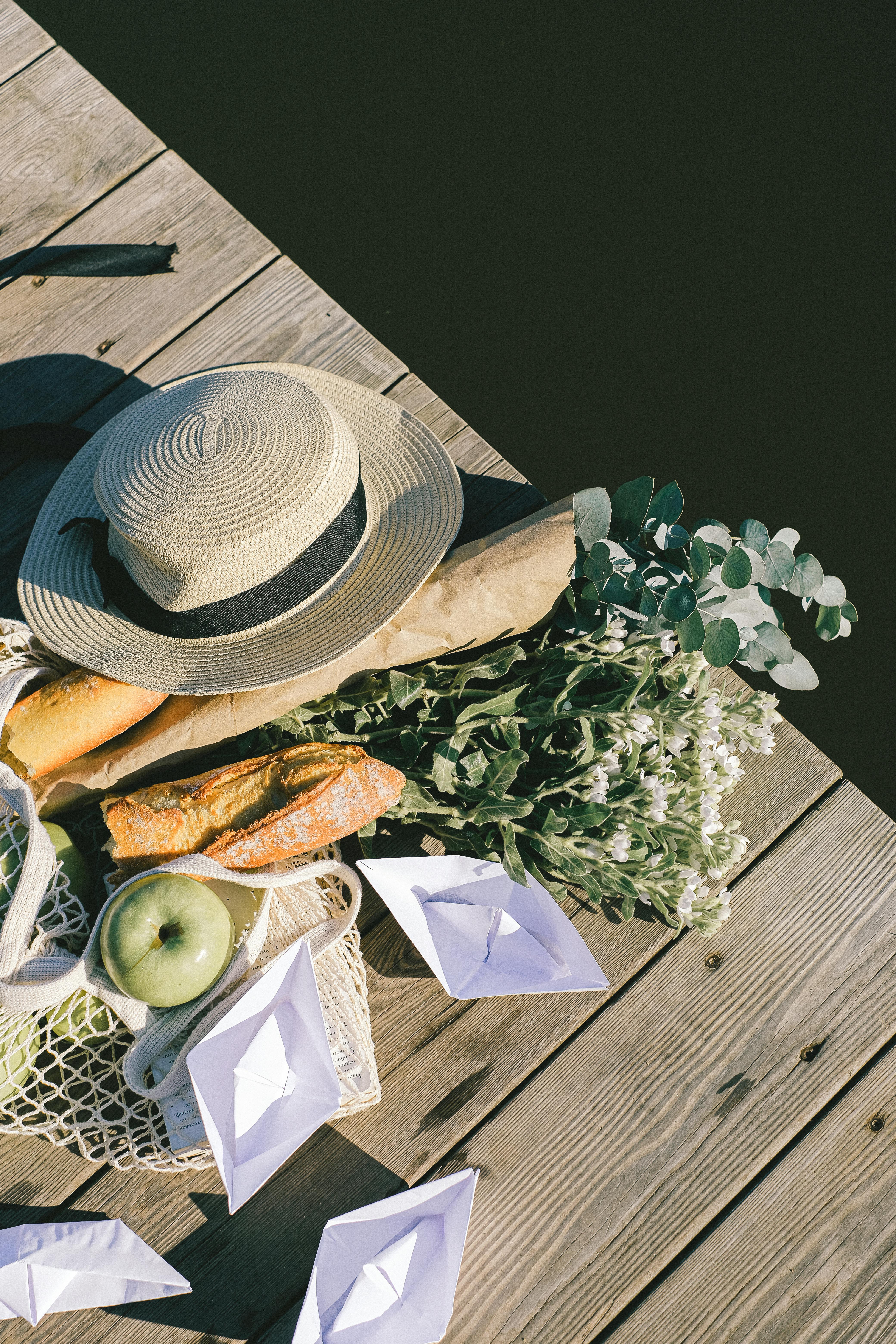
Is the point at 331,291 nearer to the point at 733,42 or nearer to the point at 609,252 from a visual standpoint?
the point at 609,252

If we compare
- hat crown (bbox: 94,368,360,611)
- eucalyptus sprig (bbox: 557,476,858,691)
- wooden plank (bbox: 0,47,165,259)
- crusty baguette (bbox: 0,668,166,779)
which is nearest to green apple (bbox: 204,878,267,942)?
crusty baguette (bbox: 0,668,166,779)

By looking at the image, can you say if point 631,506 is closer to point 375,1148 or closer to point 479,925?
point 479,925

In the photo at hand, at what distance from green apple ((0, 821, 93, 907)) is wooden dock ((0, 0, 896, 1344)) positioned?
14.9 inches

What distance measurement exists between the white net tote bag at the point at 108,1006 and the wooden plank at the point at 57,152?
2.92ft

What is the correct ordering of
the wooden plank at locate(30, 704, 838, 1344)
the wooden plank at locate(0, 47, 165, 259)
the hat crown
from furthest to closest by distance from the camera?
the wooden plank at locate(0, 47, 165, 259) < the wooden plank at locate(30, 704, 838, 1344) < the hat crown

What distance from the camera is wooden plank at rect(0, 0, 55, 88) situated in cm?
160

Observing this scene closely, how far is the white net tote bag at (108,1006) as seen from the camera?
1.05m

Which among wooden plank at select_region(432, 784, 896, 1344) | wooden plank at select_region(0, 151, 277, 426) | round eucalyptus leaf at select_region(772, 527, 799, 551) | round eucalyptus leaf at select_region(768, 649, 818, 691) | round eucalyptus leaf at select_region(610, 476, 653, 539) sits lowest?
wooden plank at select_region(432, 784, 896, 1344)

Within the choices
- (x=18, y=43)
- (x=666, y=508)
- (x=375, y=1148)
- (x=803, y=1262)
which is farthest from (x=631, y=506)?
(x=18, y=43)

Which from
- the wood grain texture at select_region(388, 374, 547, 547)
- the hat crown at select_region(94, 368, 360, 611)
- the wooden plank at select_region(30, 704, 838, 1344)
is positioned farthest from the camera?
the wood grain texture at select_region(388, 374, 547, 547)

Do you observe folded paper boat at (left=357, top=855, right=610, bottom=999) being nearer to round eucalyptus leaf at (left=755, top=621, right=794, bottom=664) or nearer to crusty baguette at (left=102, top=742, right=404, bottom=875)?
crusty baguette at (left=102, top=742, right=404, bottom=875)

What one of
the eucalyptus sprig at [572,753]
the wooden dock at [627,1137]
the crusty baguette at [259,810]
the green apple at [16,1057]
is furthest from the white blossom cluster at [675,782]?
the green apple at [16,1057]

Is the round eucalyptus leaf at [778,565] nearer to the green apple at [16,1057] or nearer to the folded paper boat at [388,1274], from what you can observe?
the folded paper boat at [388,1274]

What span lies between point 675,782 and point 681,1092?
47 centimetres
